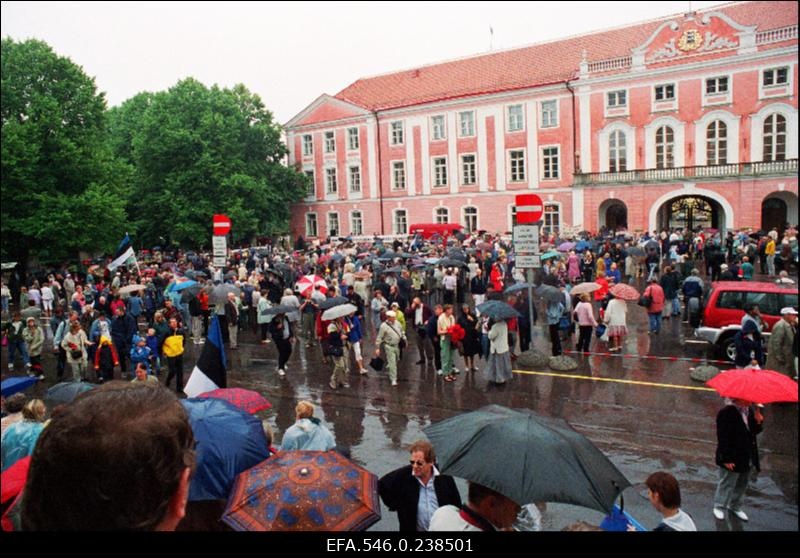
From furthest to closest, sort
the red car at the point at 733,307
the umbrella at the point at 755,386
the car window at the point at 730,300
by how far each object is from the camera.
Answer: the car window at the point at 730,300
the red car at the point at 733,307
the umbrella at the point at 755,386

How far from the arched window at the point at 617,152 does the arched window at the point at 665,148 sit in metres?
2.05

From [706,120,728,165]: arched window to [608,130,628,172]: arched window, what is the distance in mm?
4931

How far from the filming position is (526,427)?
4.81 m

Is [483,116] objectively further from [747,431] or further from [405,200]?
[747,431]

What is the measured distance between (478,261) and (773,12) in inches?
1040

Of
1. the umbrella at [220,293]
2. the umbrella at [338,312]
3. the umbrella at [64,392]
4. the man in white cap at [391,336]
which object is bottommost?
the man in white cap at [391,336]

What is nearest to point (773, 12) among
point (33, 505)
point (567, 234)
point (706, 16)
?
point (706, 16)

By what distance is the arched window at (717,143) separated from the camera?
125 feet

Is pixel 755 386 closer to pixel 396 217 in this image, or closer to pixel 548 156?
pixel 548 156

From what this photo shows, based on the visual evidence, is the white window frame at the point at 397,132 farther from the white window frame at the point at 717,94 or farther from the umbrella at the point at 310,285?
the umbrella at the point at 310,285

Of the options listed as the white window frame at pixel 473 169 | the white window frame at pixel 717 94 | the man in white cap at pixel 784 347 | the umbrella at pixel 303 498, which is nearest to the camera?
the umbrella at pixel 303 498

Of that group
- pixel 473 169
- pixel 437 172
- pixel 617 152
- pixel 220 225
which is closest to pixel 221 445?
pixel 220 225


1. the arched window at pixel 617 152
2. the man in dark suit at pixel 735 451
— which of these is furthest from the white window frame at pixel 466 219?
the man in dark suit at pixel 735 451

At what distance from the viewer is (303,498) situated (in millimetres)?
4504
